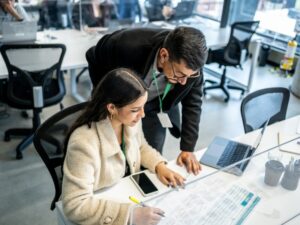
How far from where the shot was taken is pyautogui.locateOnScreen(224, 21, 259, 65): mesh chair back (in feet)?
12.3

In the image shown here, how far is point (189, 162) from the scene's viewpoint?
1.56 m

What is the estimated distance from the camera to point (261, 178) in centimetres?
152

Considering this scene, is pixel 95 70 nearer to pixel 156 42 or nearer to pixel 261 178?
pixel 156 42

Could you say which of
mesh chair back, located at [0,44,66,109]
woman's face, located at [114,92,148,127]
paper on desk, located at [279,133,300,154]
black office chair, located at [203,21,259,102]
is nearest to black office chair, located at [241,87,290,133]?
paper on desk, located at [279,133,300,154]

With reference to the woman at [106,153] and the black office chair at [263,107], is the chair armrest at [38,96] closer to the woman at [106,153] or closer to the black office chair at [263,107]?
the woman at [106,153]

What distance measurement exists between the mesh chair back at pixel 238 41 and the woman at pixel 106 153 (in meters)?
2.67

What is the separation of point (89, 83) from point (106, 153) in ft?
9.95

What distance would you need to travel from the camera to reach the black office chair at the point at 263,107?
78.8 inches

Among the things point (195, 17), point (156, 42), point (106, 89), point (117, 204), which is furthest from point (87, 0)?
point (117, 204)

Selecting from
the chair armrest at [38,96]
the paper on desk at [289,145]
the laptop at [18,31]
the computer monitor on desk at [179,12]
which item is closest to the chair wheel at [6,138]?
the chair armrest at [38,96]

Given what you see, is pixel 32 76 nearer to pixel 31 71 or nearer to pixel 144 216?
pixel 31 71

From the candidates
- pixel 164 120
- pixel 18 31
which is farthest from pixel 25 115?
pixel 164 120

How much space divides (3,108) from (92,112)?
252 cm

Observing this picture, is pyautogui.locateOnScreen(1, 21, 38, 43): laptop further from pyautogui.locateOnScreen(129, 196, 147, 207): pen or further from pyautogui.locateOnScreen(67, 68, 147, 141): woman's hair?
pyautogui.locateOnScreen(129, 196, 147, 207): pen
